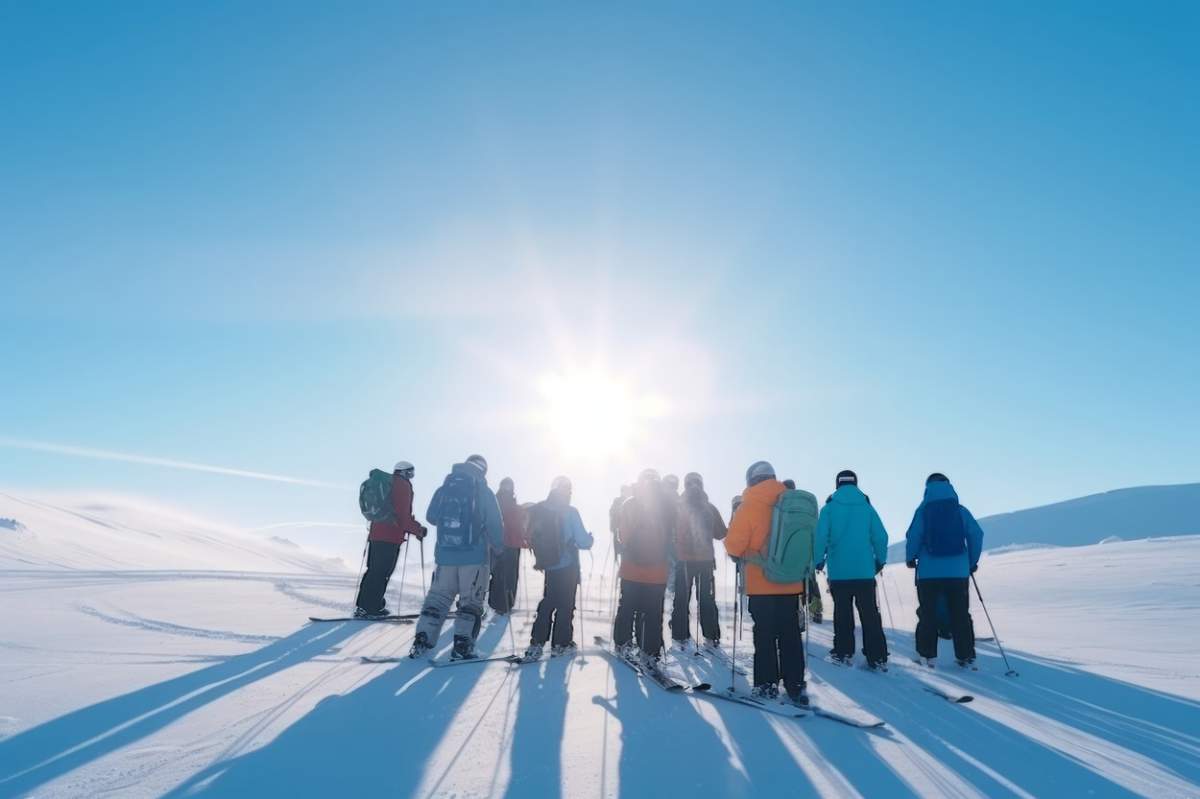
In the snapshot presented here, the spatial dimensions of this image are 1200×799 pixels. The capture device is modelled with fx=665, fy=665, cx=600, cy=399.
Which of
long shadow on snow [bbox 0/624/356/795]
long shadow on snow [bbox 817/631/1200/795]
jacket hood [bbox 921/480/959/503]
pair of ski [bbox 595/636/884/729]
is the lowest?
long shadow on snow [bbox 817/631/1200/795]

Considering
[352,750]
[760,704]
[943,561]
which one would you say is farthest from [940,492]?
[352,750]

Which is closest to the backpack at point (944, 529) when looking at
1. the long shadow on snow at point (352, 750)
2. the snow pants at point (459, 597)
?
the snow pants at point (459, 597)

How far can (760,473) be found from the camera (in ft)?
22.6

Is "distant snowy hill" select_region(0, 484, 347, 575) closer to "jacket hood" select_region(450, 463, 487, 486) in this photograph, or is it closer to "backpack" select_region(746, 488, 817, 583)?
"jacket hood" select_region(450, 463, 487, 486)

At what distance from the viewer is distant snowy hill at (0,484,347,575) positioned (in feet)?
70.3

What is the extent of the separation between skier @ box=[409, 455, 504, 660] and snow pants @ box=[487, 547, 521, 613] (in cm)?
385

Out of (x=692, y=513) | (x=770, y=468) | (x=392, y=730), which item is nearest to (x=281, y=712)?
(x=392, y=730)

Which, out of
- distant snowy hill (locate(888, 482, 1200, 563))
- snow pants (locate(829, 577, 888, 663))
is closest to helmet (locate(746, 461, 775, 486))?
snow pants (locate(829, 577, 888, 663))

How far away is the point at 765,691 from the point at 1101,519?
72.4 m

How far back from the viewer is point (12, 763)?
3924 millimetres

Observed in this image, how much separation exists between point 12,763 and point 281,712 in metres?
1.68

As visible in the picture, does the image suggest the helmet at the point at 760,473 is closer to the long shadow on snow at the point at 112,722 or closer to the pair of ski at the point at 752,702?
the pair of ski at the point at 752,702

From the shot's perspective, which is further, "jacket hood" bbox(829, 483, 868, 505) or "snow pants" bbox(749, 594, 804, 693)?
"jacket hood" bbox(829, 483, 868, 505)

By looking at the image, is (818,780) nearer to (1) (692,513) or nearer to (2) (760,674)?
(2) (760,674)
